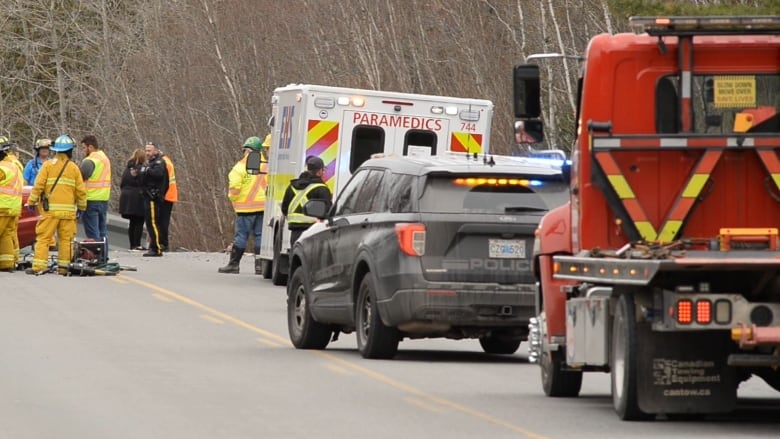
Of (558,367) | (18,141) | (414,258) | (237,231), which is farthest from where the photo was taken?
(18,141)

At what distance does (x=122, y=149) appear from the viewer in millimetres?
58594

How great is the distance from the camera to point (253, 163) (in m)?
29.3

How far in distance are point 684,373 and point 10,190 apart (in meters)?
18.2

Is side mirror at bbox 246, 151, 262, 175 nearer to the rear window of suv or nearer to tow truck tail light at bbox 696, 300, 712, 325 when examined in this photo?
the rear window of suv

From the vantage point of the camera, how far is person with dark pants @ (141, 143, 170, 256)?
3456 centimetres

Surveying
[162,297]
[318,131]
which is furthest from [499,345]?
[318,131]

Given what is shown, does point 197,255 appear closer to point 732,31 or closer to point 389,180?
point 389,180

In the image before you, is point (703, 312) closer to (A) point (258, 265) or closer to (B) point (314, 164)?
(B) point (314, 164)

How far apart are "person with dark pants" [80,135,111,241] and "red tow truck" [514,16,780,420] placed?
19.8 meters

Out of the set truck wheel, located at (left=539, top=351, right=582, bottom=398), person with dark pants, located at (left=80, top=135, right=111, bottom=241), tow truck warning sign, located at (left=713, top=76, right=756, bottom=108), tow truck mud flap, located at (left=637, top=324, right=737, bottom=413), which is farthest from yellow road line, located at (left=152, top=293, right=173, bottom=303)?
tow truck mud flap, located at (left=637, top=324, right=737, bottom=413)

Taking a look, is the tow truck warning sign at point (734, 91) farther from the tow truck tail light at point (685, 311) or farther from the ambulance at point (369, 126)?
the ambulance at point (369, 126)

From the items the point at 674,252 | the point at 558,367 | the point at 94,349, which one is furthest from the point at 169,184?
the point at 674,252

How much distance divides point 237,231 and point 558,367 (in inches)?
655

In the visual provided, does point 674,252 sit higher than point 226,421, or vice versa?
point 674,252
